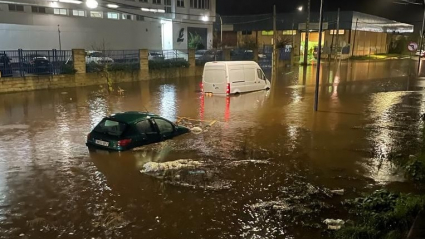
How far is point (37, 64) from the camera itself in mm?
24281

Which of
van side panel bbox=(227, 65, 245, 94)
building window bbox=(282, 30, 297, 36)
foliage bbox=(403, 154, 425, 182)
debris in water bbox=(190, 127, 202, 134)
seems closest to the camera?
foliage bbox=(403, 154, 425, 182)

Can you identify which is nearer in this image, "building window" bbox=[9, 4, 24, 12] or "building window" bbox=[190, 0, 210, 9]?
"building window" bbox=[9, 4, 24, 12]

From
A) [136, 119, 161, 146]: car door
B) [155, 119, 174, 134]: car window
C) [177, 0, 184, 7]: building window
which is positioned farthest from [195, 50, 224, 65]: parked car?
[136, 119, 161, 146]: car door

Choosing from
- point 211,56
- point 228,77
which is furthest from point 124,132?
point 211,56

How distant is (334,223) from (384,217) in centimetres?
87

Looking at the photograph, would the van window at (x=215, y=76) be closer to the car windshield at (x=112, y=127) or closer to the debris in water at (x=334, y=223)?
the car windshield at (x=112, y=127)

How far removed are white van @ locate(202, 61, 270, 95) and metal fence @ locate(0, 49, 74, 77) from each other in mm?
10006

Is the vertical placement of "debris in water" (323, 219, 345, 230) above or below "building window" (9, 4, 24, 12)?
below

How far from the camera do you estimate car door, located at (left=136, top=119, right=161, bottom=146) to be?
36.1 ft

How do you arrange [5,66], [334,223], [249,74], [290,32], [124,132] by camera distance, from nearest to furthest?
[334,223] → [124,132] → [5,66] → [249,74] → [290,32]

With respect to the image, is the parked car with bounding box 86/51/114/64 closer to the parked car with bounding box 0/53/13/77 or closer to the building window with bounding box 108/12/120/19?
the parked car with bounding box 0/53/13/77

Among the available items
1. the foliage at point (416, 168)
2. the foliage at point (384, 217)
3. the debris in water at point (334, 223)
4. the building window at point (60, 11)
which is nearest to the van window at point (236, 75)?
the foliage at point (416, 168)

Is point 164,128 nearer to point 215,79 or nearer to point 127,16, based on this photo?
point 215,79

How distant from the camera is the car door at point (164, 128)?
1182 cm
